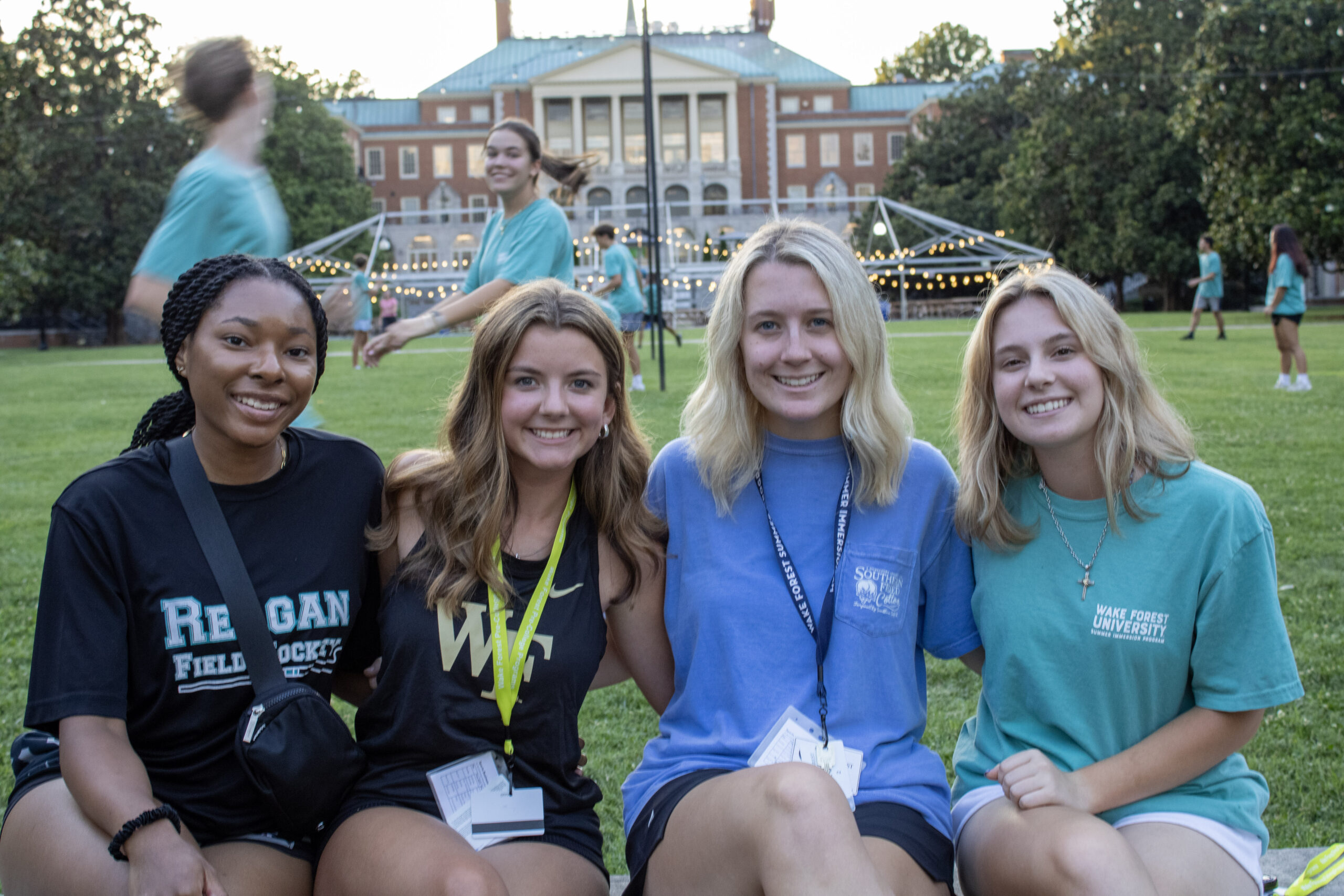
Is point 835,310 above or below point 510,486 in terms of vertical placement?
above

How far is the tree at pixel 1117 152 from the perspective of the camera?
128 ft

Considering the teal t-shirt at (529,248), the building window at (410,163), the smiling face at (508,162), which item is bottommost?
the teal t-shirt at (529,248)

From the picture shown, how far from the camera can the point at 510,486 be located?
2588mm

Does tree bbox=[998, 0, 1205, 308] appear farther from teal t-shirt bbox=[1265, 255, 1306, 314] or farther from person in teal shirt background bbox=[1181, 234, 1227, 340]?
teal t-shirt bbox=[1265, 255, 1306, 314]

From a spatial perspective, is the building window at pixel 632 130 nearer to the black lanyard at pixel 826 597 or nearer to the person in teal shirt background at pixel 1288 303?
the person in teal shirt background at pixel 1288 303

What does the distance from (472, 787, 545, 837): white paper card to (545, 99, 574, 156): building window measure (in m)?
76.0

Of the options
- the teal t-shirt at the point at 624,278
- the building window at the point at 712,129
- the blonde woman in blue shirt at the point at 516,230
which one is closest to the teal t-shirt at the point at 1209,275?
the teal t-shirt at the point at 624,278

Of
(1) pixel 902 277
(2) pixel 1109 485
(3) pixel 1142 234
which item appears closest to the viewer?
(2) pixel 1109 485

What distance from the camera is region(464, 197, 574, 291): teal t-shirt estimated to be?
4.77 metres

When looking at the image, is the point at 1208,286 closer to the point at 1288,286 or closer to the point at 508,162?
the point at 1288,286

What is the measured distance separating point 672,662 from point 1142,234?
40529mm

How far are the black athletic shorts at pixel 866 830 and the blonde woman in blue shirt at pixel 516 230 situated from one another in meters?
2.62

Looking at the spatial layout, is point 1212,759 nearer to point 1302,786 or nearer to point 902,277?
point 1302,786

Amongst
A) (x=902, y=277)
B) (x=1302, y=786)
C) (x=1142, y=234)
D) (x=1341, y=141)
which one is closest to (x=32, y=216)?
(x=902, y=277)
